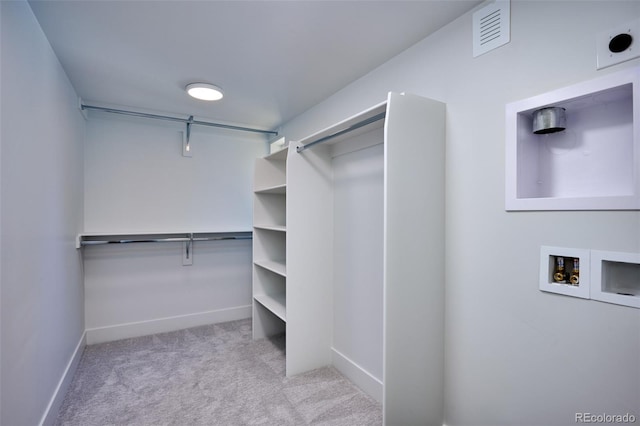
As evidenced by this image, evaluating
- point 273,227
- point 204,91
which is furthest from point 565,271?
point 204,91

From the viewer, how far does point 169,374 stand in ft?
7.63

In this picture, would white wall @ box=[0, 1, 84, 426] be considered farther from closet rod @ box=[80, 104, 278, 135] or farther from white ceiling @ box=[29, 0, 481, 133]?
closet rod @ box=[80, 104, 278, 135]

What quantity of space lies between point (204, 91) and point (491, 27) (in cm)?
198

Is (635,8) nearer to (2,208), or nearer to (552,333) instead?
(552,333)

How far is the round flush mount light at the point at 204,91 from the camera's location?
2357 millimetres

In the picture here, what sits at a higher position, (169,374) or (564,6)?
(564,6)

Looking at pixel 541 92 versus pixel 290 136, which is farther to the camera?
pixel 290 136

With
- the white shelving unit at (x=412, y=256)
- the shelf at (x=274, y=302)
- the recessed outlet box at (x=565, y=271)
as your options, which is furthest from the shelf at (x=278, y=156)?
the recessed outlet box at (x=565, y=271)

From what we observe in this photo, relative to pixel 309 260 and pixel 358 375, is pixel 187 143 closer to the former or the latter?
pixel 309 260

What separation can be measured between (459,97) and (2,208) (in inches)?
80.6

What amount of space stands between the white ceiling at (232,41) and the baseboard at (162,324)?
2.11 meters

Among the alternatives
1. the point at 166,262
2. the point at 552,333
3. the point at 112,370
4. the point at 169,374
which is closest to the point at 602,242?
the point at 552,333

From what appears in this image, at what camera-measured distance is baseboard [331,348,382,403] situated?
A: 2.02 metres

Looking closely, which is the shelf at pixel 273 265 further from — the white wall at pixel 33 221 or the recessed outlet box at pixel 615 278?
the recessed outlet box at pixel 615 278
